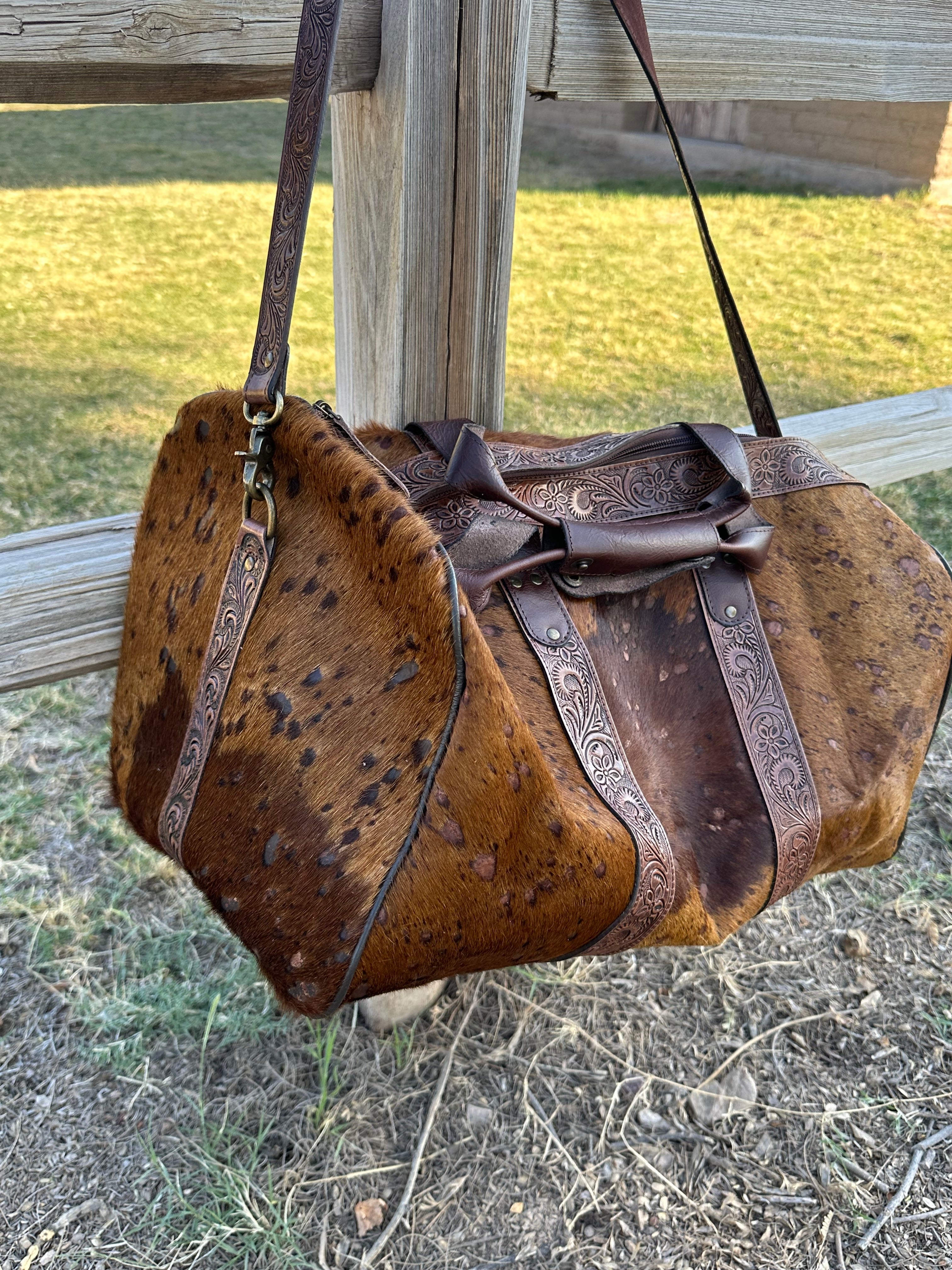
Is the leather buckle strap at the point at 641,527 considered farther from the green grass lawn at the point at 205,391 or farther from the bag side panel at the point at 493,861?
the green grass lawn at the point at 205,391

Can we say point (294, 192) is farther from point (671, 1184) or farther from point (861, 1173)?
point (861, 1173)

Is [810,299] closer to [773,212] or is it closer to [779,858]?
[773,212]

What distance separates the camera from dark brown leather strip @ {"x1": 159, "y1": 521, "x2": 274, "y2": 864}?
933 millimetres

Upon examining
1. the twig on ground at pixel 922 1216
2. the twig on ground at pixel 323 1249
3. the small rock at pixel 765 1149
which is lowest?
the twig on ground at pixel 323 1249

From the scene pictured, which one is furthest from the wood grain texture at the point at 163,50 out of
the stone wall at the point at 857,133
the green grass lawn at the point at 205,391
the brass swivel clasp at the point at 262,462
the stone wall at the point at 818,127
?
the stone wall at the point at 857,133

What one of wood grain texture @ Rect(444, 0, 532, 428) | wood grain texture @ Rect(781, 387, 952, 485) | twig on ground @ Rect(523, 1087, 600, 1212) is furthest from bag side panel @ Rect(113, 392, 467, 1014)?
wood grain texture @ Rect(781, 387, 952, 485)

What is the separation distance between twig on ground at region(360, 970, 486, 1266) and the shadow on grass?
5.85m

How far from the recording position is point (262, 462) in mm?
927

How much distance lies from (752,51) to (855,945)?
1531 mm

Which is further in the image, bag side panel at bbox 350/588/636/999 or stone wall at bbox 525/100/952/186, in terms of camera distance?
stone wall at bbox 525/100/952/186

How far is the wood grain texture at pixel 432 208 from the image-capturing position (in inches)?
42.7

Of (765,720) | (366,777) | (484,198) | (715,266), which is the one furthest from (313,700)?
(715,266)

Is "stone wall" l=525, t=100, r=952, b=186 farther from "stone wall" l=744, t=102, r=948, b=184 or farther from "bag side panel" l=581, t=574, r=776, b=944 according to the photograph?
"bag side panel" l=581, t=574, r=776, b=944

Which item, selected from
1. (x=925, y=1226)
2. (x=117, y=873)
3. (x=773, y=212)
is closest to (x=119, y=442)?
(x=117, y=873)
